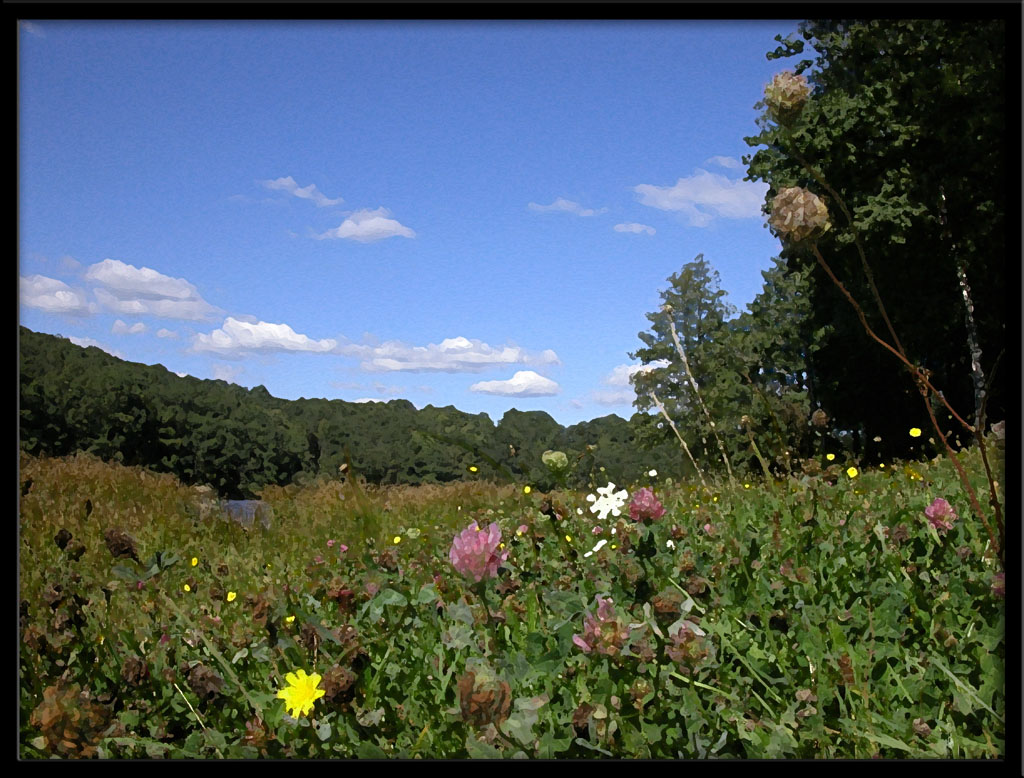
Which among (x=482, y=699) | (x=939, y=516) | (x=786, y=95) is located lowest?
(x=482, y=699)

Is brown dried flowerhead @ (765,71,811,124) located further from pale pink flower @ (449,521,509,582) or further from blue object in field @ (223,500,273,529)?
blue object in field @ (223,500,273,529)

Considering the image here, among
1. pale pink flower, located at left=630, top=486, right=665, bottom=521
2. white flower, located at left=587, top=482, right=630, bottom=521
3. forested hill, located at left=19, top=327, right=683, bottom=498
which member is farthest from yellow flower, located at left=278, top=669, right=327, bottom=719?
white flower, located at left=587, top=482, right=630, bottom=521

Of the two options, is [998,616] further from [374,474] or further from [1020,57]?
[374,474]

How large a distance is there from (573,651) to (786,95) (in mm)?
1254

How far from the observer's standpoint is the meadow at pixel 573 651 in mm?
1519

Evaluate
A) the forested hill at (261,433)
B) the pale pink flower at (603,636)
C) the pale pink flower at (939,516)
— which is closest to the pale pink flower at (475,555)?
the pale pink flower at (603,636)

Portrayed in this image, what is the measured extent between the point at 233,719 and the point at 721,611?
1194 mm

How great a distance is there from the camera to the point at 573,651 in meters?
1.74

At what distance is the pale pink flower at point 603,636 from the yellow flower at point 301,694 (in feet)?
1.70

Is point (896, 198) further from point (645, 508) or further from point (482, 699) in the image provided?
point (482, 699)

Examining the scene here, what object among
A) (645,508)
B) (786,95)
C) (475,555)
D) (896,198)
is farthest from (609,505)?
(896,198)

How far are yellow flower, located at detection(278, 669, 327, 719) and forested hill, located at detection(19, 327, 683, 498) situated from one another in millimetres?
753

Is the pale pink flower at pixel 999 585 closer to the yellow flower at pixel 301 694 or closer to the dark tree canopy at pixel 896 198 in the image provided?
the yellow flower at pixel 301 694

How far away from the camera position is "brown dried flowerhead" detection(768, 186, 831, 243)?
4.99 ft
